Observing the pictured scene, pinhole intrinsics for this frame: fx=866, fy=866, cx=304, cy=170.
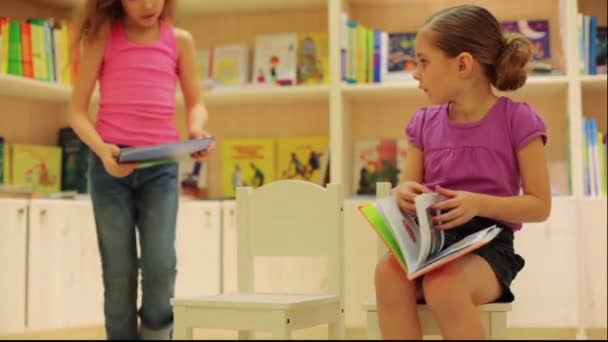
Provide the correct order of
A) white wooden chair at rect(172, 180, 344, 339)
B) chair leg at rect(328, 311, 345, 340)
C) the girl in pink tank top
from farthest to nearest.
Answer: the girl in pink tank top
chair leg at rect(328, 311, 345, 340)
white wooden chair at rect(172, 180, 344, 339)

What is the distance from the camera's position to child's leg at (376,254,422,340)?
Result: 1464 millimetres

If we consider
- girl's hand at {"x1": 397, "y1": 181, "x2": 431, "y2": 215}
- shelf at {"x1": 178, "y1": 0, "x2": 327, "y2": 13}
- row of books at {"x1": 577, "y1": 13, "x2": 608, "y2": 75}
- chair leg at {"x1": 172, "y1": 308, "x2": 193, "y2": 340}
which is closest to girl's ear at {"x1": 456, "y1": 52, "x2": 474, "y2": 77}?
girl's hand at {"x1": 397, "y1": 181, "x2": 431, "y2": 215}

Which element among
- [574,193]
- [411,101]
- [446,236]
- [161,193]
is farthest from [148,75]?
[574,193]

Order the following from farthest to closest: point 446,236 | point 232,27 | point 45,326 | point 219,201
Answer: point 232,27, point 219,201, point 45,326, point 446,236

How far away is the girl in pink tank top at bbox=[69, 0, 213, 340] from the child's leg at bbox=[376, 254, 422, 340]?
0.89 metres

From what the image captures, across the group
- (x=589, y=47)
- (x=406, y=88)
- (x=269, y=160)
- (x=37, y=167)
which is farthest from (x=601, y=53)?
(x=37, y=167)

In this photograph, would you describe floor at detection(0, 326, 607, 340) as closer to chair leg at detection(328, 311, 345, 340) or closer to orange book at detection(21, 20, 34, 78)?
orange book at detection(21, 20, 34, 78)

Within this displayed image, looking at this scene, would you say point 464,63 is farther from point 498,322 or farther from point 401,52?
point 401,52

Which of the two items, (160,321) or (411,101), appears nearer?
(160,321)

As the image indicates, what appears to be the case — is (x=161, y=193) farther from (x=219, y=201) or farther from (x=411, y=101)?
(x=411, y=101)

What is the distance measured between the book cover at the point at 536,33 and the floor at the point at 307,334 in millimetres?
953

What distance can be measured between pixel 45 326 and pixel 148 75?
41.8 inches

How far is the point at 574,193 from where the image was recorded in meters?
2.86

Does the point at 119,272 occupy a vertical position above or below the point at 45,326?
above
